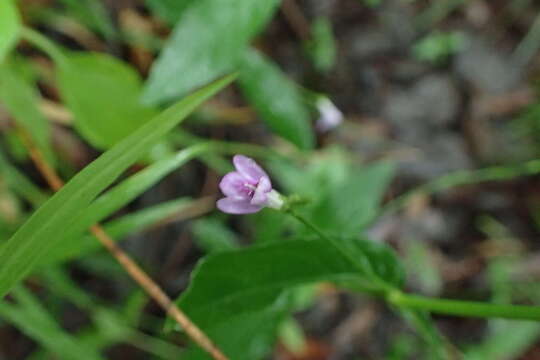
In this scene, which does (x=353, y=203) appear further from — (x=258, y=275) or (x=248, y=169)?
(x=248, y=169)

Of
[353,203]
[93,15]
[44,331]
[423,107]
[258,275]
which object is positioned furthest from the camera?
[423,107]

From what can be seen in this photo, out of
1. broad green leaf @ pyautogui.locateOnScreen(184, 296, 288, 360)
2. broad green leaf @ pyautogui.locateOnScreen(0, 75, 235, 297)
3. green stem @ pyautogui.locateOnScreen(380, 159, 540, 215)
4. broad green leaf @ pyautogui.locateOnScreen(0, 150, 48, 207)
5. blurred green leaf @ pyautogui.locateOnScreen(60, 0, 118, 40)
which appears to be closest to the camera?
broad green leaf @ pyautogui.locateOnScreen(0, 75, 235, 297)

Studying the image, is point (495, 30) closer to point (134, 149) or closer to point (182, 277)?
point (182, 277)

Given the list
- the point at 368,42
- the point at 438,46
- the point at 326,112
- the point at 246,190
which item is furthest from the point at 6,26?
the point at 438,46

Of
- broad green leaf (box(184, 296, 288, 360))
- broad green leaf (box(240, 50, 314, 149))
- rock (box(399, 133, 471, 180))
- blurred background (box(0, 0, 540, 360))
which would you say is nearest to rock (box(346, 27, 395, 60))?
blurred background (box(0, 0, 540, 360))

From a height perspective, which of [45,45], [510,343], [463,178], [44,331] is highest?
[45,45]

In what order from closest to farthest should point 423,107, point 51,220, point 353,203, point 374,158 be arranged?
point 51,220 → point 353,203 → point 374,158 → point 423,107

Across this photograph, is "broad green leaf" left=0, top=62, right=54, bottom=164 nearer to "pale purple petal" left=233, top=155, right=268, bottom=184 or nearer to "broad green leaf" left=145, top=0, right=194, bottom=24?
"broad green leaf" left=145, top=0, right=194, bottom=24
